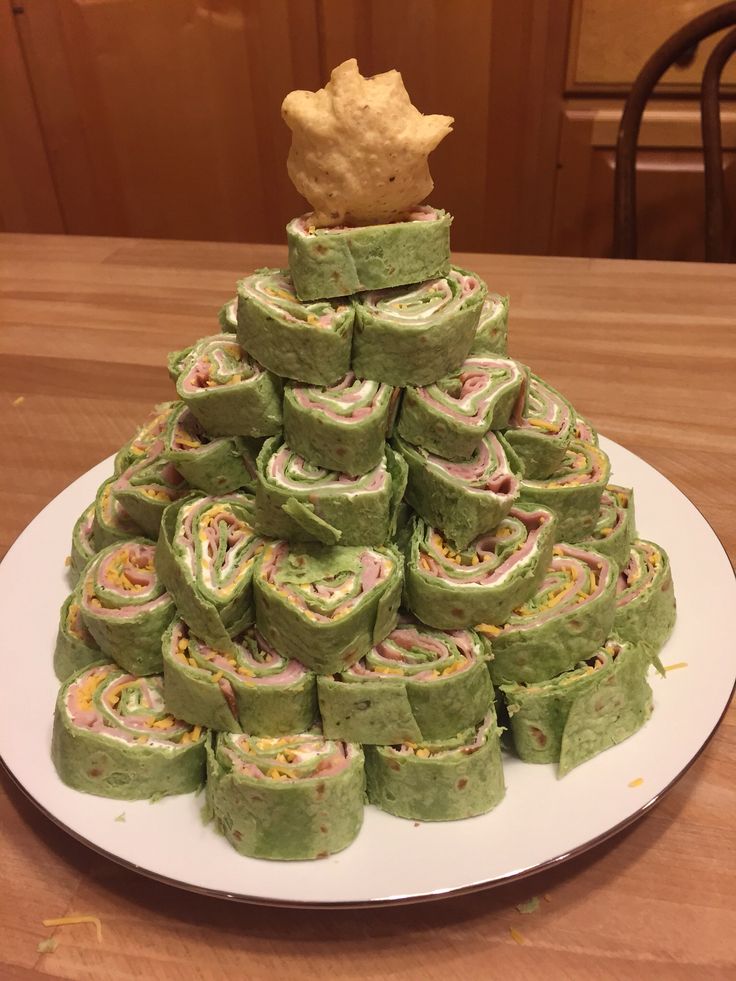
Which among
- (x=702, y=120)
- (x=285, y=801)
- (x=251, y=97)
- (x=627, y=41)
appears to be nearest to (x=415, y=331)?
(x=285, y=801)

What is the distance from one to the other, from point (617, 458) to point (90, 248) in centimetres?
264

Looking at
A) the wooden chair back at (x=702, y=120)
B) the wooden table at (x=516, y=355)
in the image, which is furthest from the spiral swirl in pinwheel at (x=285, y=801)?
the wooden chair back at (x=702, y=120)

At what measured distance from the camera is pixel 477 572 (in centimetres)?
141

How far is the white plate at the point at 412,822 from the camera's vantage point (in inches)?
47.1

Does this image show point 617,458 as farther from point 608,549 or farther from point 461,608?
point 461,608

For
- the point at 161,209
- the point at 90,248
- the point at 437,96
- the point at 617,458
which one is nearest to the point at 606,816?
the point at 617,458

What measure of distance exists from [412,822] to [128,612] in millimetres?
609

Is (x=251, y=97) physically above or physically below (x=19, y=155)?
above

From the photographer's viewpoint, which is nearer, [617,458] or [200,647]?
[200,647]

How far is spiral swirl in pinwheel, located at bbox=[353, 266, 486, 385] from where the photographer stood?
1.34 meters

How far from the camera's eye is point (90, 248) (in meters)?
3.63

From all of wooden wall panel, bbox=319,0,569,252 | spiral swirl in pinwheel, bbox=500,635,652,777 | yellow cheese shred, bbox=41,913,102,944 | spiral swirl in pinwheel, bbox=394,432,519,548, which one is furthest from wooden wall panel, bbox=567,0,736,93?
yellow cheese shred, bbox=41,913,102,944

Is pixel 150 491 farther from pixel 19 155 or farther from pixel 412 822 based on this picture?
pixel 19 155

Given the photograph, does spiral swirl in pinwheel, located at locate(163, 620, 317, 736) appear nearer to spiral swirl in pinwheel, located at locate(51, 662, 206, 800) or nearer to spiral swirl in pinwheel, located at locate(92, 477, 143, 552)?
spiral swirl in pinwheel, located at locate(51, 662, 206, 800)
